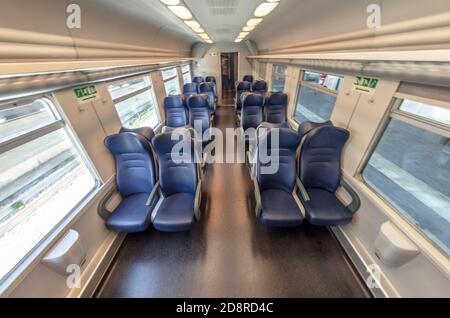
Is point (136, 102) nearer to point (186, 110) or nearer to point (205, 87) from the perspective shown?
point (186, 110)

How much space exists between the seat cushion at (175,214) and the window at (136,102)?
66.5 inches

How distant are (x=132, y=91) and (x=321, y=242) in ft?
12.9

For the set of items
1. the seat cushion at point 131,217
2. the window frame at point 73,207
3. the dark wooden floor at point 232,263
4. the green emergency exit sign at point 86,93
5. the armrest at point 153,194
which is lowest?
the dark wooden floor at point 232,263

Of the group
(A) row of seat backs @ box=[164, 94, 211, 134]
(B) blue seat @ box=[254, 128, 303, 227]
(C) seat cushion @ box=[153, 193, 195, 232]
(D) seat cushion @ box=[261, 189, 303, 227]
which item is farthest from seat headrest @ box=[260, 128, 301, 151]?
(A) row of seat backs @ box=[164, 94, 211, 134]

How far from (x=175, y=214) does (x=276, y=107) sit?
144 inches

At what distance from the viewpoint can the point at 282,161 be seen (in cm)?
229

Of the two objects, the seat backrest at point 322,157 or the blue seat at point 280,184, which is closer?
the blue seat at point 280,184

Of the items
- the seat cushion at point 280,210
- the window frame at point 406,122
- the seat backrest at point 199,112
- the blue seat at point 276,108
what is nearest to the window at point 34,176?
the seat cushion at point 280,210

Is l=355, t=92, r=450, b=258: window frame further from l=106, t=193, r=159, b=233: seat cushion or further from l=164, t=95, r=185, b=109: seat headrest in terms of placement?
l=164, t=95, r=185, b=109: seat headrest

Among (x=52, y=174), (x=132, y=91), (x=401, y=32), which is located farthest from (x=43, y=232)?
(x=401, y=32)

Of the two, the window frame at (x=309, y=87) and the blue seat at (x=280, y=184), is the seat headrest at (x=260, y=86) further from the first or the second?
the blue seat at (x=280, y=184)

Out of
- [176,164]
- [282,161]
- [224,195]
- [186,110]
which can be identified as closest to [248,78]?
[186,110]

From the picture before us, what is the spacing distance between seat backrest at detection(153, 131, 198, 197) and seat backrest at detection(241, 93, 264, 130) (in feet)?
9.22

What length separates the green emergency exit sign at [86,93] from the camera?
6.19 feet
